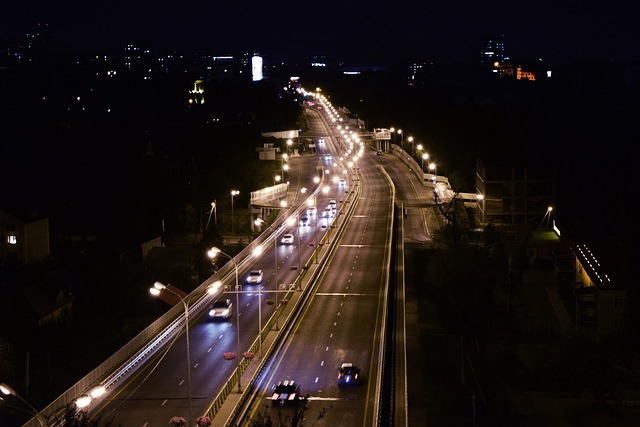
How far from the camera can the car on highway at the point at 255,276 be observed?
2756cm

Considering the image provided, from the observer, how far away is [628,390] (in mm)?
21609

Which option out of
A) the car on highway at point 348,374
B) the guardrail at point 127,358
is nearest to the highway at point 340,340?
the car on highway at point 348,374

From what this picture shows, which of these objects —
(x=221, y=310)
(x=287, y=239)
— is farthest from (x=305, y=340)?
(x=287, y=239)

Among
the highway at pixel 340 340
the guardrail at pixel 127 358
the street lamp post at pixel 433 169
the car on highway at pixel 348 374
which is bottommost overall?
the highway at pixel 340 340

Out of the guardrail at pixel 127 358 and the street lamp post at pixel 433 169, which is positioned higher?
the street lamp post at pixel 433 169

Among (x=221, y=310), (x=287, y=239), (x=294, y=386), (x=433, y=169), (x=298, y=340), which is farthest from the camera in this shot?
(x=433, y=169)

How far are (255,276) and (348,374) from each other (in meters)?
11.1

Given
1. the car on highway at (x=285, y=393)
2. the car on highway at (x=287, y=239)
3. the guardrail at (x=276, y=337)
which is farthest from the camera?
the car on highway at (x=287, y=239)

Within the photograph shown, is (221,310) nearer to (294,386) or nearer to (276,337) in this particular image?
(276,337)

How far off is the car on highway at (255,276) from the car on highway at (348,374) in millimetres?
10224

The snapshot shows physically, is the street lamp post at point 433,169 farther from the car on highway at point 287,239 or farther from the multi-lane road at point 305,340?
the car on highway at point 287,239

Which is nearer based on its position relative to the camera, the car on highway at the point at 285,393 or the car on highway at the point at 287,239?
the car on highway at the point at 285,393

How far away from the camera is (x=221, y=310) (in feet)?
74.1

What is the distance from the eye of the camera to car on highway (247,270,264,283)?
90.4 ft
